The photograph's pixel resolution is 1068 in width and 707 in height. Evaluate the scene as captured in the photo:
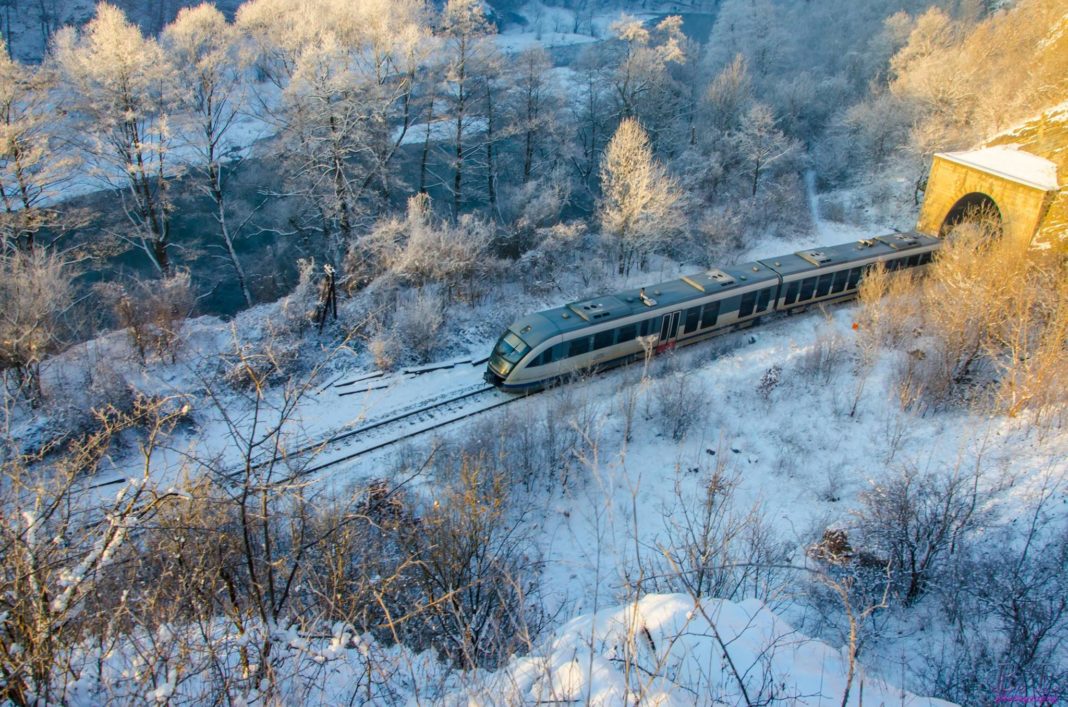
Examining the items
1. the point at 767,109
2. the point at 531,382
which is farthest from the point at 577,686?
the point at 767,109

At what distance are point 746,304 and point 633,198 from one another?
7361 millimetres

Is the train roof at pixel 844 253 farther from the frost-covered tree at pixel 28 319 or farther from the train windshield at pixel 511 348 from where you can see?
the frost-covered tree at pixel 28 319

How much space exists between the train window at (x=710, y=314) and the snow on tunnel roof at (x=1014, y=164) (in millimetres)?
12433

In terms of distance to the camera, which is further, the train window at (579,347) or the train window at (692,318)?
the train window at (692,318)

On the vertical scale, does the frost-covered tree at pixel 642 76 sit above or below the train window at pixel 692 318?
A: above

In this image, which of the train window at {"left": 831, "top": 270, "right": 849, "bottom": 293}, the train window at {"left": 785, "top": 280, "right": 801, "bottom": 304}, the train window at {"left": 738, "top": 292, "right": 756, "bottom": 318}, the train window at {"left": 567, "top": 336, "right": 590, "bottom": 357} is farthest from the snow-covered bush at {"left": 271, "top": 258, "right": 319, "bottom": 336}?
the train window at {"left": 831, "top": 270, "right": 849, "bottom": 293}

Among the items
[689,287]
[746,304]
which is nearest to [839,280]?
[746,304]

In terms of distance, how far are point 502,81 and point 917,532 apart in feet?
91.6

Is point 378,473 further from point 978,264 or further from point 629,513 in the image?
point 978,264

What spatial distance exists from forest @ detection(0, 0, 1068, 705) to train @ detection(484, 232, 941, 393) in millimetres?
781

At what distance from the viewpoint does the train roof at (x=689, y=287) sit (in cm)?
1755

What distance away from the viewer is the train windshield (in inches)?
676

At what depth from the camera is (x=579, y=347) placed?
693 inches

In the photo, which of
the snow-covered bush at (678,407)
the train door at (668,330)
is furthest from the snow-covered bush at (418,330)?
the snow-covered bush at (678,407)
